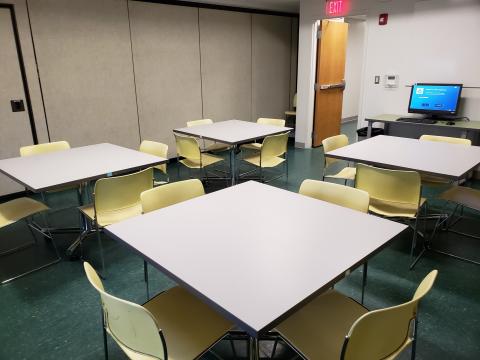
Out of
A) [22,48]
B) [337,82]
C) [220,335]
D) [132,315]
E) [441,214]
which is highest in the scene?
[22,48]

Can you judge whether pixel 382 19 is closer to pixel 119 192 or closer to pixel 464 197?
pixel 464 197

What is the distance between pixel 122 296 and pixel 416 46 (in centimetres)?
482

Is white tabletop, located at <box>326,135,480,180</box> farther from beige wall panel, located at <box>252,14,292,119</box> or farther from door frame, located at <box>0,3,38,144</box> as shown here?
beige wall panel, located at <box>252,14,292,119</box>

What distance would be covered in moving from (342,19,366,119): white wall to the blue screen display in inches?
138

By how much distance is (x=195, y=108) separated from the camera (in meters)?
5.86

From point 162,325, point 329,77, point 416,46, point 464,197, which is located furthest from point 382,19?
point 162,325

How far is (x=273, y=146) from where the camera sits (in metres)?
4.09

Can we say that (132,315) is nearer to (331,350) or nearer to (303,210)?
(331,350)

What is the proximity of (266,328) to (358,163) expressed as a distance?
6.66 feet

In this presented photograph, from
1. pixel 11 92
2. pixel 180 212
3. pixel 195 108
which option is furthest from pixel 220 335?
pixel 195 108

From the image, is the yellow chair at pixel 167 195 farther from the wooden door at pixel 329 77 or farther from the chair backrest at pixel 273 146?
the wooden door at pixel 329 77

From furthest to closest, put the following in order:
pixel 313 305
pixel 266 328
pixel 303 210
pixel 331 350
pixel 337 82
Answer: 1. pixel 337 82
2. pixel 303 210
3. pixel 313 305
4. pixel 331 350
5. pixel 266 328

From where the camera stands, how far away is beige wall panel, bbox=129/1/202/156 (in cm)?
503

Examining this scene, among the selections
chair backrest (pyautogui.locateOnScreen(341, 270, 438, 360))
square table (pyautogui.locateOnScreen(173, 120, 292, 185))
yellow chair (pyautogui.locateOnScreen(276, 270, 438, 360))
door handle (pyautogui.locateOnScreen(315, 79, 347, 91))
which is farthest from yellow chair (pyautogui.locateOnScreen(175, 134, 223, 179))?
chair backrest (pyautogui.locateOnScreen(341, 270, 438, 360))
